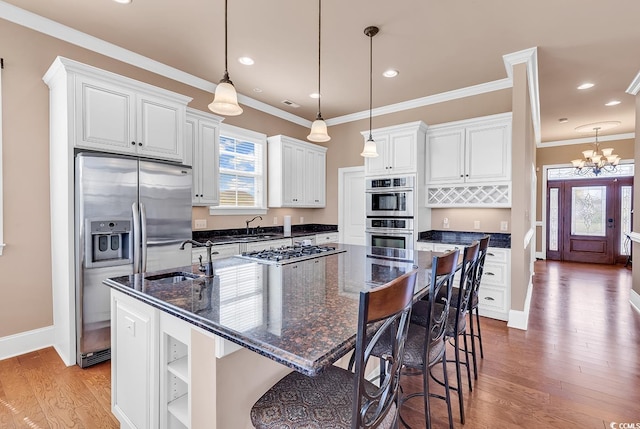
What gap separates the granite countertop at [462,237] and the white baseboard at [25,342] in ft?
14.5

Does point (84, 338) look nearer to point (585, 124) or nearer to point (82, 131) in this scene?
point (82, 131)

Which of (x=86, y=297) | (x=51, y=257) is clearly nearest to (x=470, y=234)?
(x=86, y=297)

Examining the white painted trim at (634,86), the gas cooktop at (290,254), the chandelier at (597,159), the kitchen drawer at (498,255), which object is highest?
the white painted trim at (634,86)

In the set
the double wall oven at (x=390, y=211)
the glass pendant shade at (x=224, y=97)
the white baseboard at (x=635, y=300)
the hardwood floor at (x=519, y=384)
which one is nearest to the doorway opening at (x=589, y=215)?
the white baseboard at (x=635, y=300)

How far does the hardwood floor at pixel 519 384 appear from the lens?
1.98 metres

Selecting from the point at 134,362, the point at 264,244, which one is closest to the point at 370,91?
the point at 264,244

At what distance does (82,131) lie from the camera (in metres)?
2.67

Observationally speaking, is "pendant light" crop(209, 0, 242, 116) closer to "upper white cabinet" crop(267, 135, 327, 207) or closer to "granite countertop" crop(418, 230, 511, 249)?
"upper white cabinet" crop(267, 135, 327, 207)

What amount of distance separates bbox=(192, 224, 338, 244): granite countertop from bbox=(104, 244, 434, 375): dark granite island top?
1778 millimetres

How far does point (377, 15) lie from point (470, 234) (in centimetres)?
322

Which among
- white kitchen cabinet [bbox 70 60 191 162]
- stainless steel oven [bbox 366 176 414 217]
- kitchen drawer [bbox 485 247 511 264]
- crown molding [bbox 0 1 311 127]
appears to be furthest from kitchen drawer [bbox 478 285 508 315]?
crown molding [bbox 0 1 311 127]

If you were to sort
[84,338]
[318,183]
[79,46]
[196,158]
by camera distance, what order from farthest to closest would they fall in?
[318,183] < [196,158] < [79,46] < [84,338]

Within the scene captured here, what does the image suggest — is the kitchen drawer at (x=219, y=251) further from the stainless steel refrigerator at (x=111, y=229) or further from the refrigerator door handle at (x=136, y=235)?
the refrigerator door handle at (x=136, y=235)

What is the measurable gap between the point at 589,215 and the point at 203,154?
9.10 m
